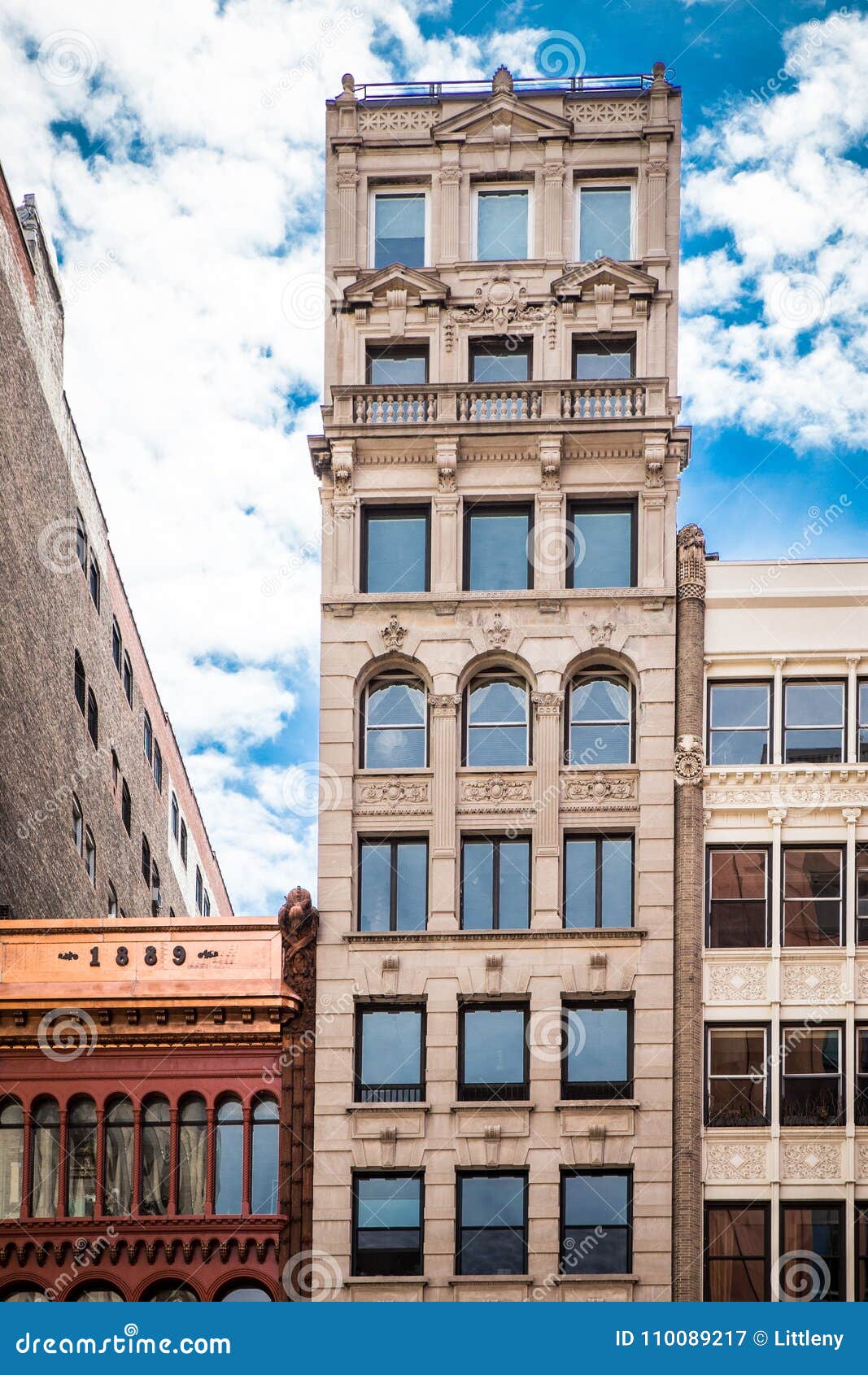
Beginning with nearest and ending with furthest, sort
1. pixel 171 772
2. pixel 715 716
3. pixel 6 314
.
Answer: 1. pixel 715 716
2. pixel 6 314
3. pixel 171 772

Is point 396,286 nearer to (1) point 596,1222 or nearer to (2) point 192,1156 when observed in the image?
(2) point 192,1156

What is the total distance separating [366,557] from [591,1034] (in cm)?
1151

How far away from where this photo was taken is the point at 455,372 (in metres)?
48.5

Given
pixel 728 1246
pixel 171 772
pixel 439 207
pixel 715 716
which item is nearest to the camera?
pixel 728 1246

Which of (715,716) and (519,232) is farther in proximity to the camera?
(519,232)

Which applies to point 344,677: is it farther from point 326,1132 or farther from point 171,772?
point 171,772

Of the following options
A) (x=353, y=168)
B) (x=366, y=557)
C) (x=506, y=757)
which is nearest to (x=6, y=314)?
(x=353, y=168)

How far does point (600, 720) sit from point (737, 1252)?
11228 mm

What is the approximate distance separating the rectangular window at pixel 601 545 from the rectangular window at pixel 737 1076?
32.4 ft

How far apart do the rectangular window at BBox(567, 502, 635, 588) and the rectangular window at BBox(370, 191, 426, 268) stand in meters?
7.66

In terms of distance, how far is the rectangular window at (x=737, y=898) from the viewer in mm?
44031

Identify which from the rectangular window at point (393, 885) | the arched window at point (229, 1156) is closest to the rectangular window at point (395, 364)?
the rectangular window at point (393, 885)

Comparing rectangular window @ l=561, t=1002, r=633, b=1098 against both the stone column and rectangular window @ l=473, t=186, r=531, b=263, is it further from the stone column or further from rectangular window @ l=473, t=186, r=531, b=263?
rectangular window @ l=473, t=186, r=531, b=263

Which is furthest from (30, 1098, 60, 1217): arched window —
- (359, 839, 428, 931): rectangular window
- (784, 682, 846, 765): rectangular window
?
(784, 682, 846, 765): rectangular window
